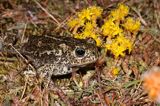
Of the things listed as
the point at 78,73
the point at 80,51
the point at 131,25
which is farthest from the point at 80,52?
the point at 131,25

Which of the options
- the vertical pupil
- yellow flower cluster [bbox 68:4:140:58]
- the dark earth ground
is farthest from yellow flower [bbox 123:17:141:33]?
the vertical pupil

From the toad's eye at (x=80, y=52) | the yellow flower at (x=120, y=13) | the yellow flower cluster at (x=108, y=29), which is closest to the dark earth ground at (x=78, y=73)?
the yellow flower cluster at (x=108, y=29)

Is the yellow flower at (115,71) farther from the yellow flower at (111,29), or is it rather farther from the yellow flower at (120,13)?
the yellow flower at (120,13)

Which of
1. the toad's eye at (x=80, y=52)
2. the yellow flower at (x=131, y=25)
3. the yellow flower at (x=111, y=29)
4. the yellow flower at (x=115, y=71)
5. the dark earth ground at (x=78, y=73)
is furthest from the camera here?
the yellow flower at (x=131, y=25)

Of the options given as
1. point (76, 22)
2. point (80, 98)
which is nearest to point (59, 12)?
point (76, 22)

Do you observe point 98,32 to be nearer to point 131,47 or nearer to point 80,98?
point 131,47

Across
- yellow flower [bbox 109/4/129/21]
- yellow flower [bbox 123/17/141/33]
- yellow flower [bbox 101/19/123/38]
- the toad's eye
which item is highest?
yellow flower [bbox 109/4/129/21]

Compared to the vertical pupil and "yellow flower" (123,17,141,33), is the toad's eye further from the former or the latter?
"yellow flower" (123,17,141,33)
